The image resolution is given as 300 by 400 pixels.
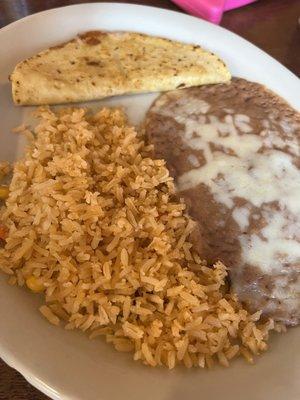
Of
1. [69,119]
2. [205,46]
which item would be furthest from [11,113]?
[205,46]

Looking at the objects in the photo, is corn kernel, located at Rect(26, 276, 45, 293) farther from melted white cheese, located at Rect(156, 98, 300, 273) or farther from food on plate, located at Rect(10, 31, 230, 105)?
food on plate, located at Rect(10, 31, 230, 105)

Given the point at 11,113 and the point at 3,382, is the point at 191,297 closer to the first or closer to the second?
the point at 3,382

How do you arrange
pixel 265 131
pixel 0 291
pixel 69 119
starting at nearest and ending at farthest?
pixel 0 291 → pixel 69 119 → pixel 265 131

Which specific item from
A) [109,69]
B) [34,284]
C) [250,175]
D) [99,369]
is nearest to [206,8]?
[109,69]

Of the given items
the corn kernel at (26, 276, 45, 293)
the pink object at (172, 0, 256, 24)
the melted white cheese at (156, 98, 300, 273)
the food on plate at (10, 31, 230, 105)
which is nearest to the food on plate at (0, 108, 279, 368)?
the corn kernel at (26, 276, 45, 293)

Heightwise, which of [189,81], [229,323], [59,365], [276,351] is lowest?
[276,351]

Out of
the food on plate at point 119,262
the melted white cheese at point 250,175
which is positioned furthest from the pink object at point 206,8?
the food on plate at point 119,262
